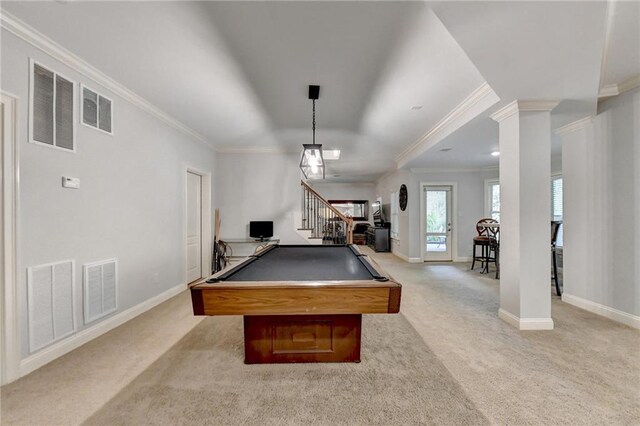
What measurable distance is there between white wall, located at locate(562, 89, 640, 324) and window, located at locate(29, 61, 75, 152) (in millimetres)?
5676

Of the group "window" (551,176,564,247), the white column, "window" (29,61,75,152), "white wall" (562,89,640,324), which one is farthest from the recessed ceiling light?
"window" (551,176,564,247)

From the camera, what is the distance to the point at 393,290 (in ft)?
5.84

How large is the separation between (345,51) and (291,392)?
2.76m

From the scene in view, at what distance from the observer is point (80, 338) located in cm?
255

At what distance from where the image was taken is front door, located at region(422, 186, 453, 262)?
7234mm

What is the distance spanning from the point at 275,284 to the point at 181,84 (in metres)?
2.58

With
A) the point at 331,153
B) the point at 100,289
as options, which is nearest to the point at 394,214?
→ the point at 331,153

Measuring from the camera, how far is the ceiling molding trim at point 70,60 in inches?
79.1

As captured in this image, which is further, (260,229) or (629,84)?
(260,229)

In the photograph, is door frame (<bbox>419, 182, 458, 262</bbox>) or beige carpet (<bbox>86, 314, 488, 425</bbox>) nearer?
beige carpet (<bbox>86, 314, 488, 425</bbox>)

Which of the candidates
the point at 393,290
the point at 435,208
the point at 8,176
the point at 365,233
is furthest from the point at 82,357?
the point at 365,233

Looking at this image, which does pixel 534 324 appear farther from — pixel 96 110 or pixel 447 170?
pixel 96 110

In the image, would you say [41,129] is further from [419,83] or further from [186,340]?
[419,83]

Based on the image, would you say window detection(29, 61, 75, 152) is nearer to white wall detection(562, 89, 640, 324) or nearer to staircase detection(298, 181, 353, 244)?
staircase detection(298, 181, 353, 244)
